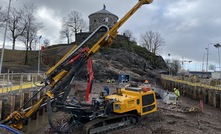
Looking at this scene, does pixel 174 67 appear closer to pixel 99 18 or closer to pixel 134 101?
pixel 99 18

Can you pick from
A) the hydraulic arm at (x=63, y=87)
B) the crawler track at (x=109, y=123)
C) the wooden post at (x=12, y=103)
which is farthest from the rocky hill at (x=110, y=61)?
the crawler track at (x=109, y=123)

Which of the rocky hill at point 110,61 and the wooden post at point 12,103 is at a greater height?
the rocky hill at point 110,61

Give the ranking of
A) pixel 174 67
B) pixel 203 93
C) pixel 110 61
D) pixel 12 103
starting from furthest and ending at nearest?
1. pixel 174 67
2. pixel 110 61
3. pixel 203 93
4. pixel 12 103

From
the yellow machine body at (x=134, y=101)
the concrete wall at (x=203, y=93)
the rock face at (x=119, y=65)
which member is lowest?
the concrete wall at (x=203, y=93)

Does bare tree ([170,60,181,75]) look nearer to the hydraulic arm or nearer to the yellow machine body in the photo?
the yellow machine body

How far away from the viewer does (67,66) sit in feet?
39.4

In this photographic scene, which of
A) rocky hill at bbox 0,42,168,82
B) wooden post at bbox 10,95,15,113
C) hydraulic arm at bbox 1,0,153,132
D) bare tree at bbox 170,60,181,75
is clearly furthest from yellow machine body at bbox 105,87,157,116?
bare tree at bbox 170,60,181,75

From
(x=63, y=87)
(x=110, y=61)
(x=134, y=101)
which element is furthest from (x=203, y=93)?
(x=110, y=61)

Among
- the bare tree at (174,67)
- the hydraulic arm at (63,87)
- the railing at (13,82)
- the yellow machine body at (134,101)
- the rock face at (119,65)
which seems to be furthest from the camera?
the bare tree at (174,67)

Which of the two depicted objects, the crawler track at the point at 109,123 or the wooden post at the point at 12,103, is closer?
the crawler track at the point at 109,123

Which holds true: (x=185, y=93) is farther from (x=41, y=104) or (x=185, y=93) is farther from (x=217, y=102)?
(x=41, y=104)

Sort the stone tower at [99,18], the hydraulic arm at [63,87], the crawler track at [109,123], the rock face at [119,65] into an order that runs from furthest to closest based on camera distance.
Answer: the stone tower at [99,18] < the rock face at [119,65] < the hydraulic arm at [63,87] < the crawler track at [109,123]

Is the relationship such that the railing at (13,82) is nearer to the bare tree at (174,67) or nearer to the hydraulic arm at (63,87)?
the hydraulic arm at (63,87)

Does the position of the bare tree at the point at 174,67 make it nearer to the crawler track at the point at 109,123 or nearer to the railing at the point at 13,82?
the railing at the point at 13,82
